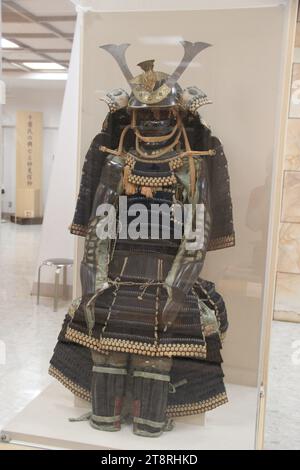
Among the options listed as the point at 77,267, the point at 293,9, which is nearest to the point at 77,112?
the point at 77,267

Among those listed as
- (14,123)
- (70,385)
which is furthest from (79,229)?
(70,385)

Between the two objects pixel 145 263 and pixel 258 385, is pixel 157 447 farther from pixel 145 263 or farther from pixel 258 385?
pixel 145 263

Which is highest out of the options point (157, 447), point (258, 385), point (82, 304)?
point (82, 304)

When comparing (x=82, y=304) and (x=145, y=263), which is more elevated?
(x=145, y=263)

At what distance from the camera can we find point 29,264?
88.0 inches

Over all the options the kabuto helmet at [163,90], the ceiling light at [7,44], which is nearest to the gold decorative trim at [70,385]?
the kabuto helmet at [163,90]

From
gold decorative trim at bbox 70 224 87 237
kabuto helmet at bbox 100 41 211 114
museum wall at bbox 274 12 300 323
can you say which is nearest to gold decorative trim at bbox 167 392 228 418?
gold decorative trim at bbox 70 224 87 237

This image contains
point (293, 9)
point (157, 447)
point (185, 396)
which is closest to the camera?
point (293, 9)

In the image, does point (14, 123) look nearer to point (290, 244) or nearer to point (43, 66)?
point (43, 66)

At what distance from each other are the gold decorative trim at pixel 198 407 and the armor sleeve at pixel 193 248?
415 mm

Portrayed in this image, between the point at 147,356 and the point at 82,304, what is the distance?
294 millimetres

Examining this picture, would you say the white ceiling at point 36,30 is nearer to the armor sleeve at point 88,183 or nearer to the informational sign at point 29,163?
the informational sign at point 29,163

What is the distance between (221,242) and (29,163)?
0.77m

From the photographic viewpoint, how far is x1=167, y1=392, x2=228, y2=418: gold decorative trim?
210cm
